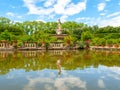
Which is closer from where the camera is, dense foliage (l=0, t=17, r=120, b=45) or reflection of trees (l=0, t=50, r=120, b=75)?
reflection of trees (l=0, t=50, r=120, b=75)

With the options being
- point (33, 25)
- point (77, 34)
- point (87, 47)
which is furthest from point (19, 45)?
point (33, 25)

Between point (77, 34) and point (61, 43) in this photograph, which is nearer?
point (61, 43)

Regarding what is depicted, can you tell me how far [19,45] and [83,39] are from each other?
11.1 metres

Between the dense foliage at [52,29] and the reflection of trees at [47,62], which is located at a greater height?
the dense foliage at [52,29]

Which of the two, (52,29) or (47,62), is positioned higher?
(52,29)

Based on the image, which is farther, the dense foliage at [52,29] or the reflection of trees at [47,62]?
the dense foliage at [52,29]

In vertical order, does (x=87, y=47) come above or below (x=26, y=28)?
below

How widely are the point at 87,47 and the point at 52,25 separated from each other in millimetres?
20951

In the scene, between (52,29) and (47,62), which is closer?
(47,62)

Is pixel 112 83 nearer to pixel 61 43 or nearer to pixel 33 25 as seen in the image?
pixel 61 43

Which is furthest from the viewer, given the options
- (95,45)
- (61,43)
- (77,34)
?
(77,34)

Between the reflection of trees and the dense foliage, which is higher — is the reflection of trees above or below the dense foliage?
below

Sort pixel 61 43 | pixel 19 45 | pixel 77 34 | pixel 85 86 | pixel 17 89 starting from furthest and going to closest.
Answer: pixel 77 34, pixel 61 43, pixel 19 45, pixel 85 86, pixel 17 89

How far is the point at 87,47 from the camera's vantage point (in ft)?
116
